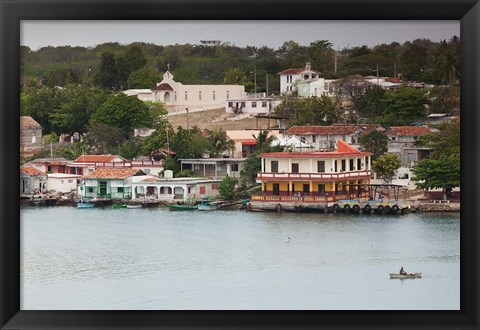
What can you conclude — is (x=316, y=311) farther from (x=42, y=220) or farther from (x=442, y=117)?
(x=442, y=117)

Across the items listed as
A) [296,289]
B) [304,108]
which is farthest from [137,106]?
[296,289]

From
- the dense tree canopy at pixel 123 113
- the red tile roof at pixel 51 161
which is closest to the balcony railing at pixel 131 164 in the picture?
the red tile roof at pixel 51 161

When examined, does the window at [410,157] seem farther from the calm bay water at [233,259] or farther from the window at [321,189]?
the calm bay water at [233,259]

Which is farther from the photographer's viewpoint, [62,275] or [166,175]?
[166,175]

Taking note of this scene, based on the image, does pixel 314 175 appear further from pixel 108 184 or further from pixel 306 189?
pixel 108 184

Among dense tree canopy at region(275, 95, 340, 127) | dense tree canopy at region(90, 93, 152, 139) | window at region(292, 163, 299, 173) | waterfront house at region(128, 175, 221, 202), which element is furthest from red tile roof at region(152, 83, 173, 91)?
window at region(292, 163, 299, 173)
